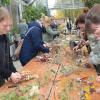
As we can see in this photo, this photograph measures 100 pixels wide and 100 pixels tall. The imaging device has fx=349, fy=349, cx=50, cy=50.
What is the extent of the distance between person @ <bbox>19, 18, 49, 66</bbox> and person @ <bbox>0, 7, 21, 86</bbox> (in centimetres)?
145

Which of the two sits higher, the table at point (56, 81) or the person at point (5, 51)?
the person at point (5, 51)

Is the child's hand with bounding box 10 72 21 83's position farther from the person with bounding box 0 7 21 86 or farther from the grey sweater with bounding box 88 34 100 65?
the grey sweater with bounding box 88 34 100 65

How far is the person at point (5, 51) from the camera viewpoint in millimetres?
3752

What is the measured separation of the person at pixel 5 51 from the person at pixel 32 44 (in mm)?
1453

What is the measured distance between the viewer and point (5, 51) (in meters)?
4.10

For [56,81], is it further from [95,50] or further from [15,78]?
[95,50]

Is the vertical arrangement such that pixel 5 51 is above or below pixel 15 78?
above

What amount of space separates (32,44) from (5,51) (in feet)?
5.86

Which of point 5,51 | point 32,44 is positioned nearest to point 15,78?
point 5,51

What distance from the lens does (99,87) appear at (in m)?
3.43

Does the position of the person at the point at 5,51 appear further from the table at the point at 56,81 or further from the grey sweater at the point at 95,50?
the grey sweater at the point at 95,50

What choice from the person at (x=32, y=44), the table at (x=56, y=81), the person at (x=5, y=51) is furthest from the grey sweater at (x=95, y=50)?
the person at (x=32, y=44)

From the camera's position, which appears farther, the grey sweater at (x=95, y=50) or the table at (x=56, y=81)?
the grey sweater at (x=95, y=50)

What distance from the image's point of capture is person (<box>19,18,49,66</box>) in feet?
18.7
